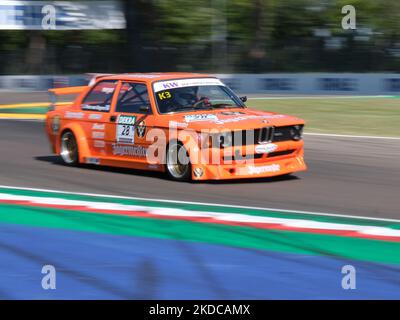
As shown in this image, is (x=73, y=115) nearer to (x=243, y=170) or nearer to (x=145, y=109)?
(x=145, y=109)

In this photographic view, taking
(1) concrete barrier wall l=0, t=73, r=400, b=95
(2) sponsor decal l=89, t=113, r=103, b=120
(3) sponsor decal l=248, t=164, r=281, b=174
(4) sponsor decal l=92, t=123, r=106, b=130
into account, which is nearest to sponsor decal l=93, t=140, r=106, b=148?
(4) sponsor decal l=92, t=123, r=106, b=130

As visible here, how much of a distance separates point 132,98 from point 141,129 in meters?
0.64

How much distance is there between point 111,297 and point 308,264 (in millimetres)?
1644

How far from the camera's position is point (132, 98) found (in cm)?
1058

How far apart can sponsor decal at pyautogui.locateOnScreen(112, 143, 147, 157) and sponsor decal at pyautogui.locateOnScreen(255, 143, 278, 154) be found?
149 centimetres

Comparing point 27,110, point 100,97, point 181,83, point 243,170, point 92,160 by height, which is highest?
point 181,83

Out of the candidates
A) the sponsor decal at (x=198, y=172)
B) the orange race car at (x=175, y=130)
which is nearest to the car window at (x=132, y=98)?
the orange race car at (x=175, y=130)

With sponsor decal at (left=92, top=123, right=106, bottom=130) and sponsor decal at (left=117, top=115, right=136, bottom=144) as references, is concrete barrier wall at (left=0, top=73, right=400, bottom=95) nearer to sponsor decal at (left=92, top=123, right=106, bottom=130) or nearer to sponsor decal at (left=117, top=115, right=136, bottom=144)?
sponsor decal at (left=92, top=123, right=106, bottom=130)

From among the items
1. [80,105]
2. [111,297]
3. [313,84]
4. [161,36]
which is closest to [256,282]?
[111,297]

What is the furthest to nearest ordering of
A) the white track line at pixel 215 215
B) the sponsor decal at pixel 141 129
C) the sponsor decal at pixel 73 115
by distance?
the sponsor decal at pixel 73 115
the sponsor decal at pixel 141 129
the white track line at pixel 215 215

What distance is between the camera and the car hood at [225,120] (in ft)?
30.9

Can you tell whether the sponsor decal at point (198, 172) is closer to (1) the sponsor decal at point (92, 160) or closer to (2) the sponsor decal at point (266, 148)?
(2) the sponsor decal at point (266, 148)

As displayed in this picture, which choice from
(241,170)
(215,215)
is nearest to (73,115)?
(241,170)

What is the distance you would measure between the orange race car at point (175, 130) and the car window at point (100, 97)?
0.05ft
